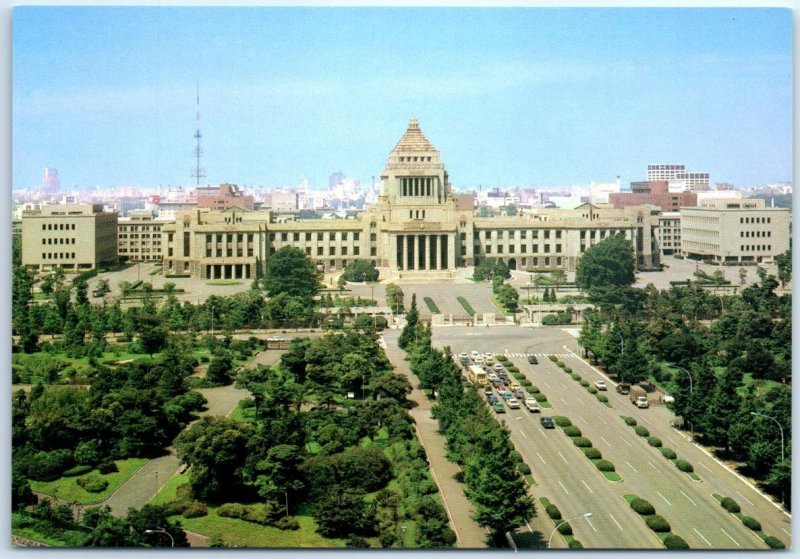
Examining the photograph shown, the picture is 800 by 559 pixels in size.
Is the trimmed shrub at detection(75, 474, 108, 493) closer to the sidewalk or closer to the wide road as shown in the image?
the sidewalk

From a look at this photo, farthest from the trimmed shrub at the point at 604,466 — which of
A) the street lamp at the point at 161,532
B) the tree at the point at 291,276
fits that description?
the tree at the point at 291,276

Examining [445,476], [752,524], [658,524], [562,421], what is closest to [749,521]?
[752,524]

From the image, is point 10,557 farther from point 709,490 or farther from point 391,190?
point 391,190

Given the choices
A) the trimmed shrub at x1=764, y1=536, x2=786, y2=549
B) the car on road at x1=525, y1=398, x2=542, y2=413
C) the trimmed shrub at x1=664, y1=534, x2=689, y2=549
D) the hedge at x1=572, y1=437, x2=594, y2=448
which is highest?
the car on road at x1=525, y1=398, x2=542, y2=413

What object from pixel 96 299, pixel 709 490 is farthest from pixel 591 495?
pixel 96 299

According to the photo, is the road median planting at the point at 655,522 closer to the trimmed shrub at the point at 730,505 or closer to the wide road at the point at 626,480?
the wide road at the point at 626,480

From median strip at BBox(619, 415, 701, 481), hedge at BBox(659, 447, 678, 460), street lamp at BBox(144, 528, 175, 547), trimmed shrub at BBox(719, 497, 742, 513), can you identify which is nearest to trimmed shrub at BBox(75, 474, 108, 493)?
A: street lamp at BBox(144, 528, 175, 547)
